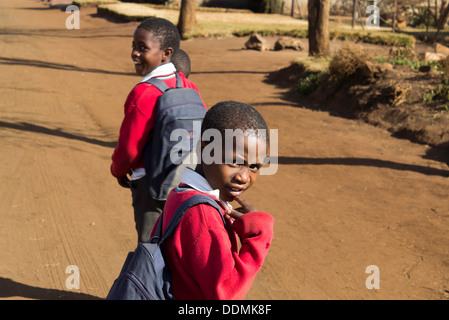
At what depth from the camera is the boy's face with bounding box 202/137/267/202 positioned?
193cm

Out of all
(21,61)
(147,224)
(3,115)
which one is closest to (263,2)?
(21,61)

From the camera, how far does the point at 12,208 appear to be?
5660 mm

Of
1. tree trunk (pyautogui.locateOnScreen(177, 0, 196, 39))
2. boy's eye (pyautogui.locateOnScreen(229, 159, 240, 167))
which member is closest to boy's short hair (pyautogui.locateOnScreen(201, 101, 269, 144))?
boy's eye (pyautogui.locateOnScreen(229, 159, 240, 167))

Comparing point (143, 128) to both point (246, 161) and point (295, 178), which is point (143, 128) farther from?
point (295, 178)

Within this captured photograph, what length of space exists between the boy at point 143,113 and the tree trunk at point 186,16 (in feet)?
57.7

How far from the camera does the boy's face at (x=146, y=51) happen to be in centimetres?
315

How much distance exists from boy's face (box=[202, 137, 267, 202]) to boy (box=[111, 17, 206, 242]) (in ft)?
3.57

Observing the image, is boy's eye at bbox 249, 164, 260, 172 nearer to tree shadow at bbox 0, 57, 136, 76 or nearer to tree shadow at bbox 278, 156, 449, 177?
tree shadow at bbox 278, 156, 449, 177

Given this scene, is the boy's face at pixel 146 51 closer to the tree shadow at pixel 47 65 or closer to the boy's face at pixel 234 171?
the boy's face at pixel 234 171

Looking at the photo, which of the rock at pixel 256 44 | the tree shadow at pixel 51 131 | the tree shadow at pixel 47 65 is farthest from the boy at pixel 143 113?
the rock at pixel 256 44

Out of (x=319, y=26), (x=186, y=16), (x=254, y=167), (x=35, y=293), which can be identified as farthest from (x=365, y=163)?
(x=186, y=16)

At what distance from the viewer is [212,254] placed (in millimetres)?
1735

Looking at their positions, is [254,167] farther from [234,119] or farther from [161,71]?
[161,71]

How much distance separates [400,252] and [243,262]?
12.4 ft
